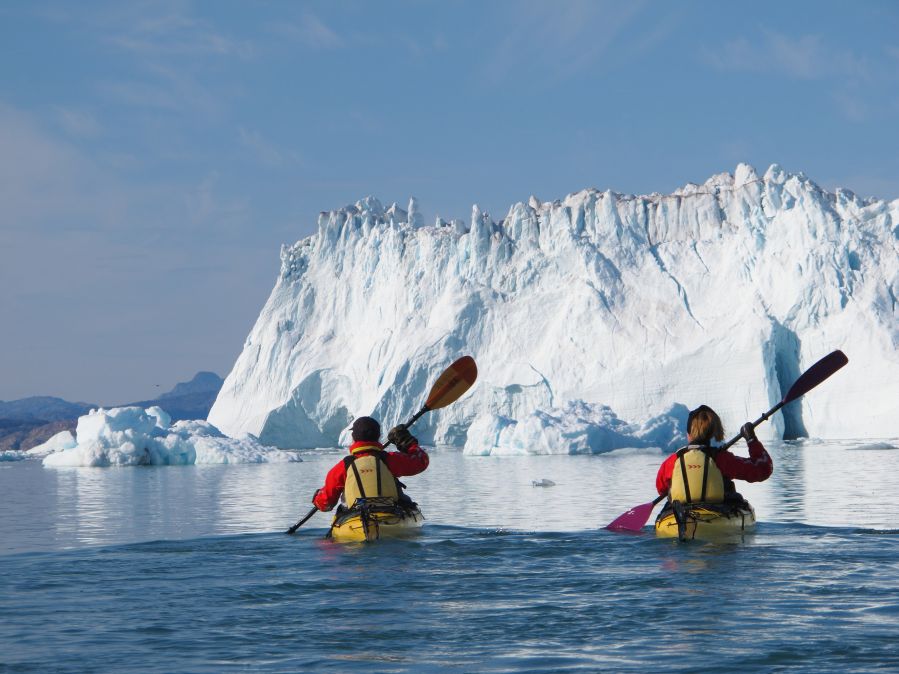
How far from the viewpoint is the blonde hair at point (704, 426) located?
7.75 m

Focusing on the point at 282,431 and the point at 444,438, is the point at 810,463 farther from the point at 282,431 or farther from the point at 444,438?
the point at 282,431

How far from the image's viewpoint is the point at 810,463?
24016 mm

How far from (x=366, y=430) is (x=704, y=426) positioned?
253cm

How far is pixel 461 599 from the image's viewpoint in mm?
5949

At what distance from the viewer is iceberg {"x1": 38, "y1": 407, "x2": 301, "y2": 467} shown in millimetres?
33656

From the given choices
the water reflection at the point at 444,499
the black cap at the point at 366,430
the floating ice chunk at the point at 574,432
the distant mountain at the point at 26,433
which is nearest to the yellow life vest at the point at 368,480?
the black cap at the point at 366,430

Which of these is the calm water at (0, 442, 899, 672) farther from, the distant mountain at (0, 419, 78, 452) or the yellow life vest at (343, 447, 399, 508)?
the distant mountain at (0, 419, 78, 452)

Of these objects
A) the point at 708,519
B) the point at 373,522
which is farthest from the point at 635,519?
the point at 373,522

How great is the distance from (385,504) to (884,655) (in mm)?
4761

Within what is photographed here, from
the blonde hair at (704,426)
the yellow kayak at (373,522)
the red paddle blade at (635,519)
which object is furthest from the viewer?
the red paddle blade at (635,519)

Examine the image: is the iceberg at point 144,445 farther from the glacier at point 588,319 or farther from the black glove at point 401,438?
the black glove at point 401,438

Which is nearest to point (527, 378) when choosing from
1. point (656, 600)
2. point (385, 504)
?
point (385, 504)

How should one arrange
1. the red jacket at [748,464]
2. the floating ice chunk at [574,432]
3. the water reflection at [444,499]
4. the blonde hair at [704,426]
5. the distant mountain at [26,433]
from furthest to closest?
the distant mountain at [26,433] → the floating ice chunk at [574,432] → the water reflection at [444,499] → the red jacket at [748,464] → the blonde hair at [704,426]

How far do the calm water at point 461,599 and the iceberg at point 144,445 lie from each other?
72.1ft
